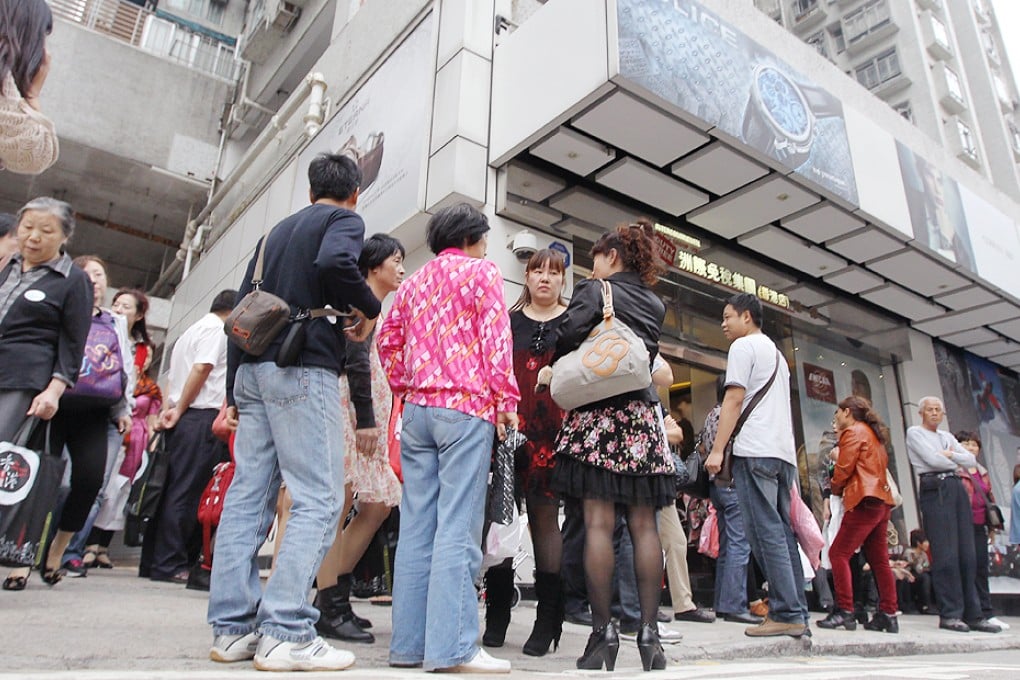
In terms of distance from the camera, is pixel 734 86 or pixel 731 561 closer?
pixel 731 561

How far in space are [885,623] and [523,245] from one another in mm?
4149

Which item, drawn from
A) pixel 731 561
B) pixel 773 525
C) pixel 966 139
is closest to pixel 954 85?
pixel 966 139

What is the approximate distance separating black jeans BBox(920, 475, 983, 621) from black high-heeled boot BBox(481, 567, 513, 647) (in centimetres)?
441

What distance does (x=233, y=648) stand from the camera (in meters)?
2.07

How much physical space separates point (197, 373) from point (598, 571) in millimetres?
3133

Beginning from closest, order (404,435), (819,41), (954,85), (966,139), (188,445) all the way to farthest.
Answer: (404,435)
(188,445)
(966,139)
(954,85)
(819,41)

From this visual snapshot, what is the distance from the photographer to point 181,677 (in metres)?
1.57

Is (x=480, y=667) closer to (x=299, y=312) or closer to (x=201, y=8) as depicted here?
(x=299, y=312)

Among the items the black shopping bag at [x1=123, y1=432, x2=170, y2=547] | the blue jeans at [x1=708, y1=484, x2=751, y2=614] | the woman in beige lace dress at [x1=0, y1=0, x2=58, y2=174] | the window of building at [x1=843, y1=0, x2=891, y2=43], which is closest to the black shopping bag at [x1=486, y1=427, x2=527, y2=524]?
the woman in beige lace dress at [x1=0, y1=0, x2=58, y2=174]

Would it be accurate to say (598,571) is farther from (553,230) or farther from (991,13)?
(991,13)

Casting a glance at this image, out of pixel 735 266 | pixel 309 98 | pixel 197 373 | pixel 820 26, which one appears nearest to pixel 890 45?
pixel 820 26

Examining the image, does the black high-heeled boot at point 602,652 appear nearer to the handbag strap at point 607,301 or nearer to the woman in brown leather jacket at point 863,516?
the handbag strap at point 607,301

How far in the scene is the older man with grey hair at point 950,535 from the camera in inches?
215

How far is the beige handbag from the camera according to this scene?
2592mm
